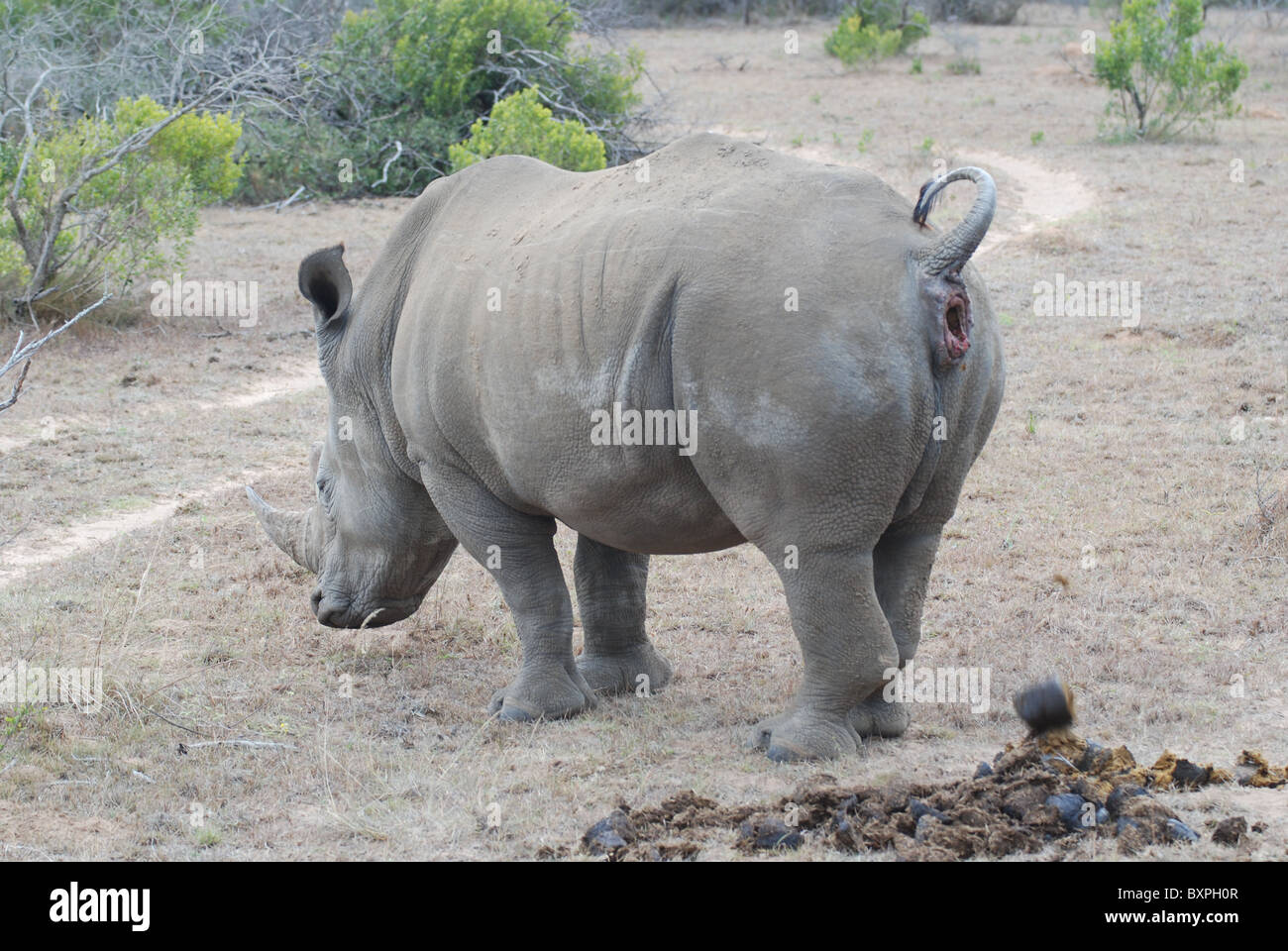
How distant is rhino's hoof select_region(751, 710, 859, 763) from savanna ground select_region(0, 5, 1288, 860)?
0.23 ft

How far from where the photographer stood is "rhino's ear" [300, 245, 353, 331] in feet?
20.7

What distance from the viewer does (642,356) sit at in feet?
16.6

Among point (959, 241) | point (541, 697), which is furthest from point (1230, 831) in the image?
point (541, 697)

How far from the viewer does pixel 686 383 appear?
4.95 metres

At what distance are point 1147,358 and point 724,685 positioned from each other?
6.67m

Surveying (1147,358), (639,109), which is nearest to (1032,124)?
(639,109)

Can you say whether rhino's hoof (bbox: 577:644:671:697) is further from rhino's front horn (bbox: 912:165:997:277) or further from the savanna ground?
rhino's front horn (bbox: 912:165:997:277)

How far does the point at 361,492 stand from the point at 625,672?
1.39m

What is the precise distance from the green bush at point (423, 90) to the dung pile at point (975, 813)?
1475 centimetres

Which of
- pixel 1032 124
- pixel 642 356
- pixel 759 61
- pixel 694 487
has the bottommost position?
pixel 694 487

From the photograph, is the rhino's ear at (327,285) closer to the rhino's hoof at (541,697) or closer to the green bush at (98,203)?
the rhino's hoof at (541,697)

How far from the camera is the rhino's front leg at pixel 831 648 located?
5.02m

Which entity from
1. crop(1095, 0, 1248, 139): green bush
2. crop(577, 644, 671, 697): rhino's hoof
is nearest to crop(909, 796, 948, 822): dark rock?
crop(577, 644, 671, 697): rhino's hoof

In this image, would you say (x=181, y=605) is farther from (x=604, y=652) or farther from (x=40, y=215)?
(x=40, y=215)
